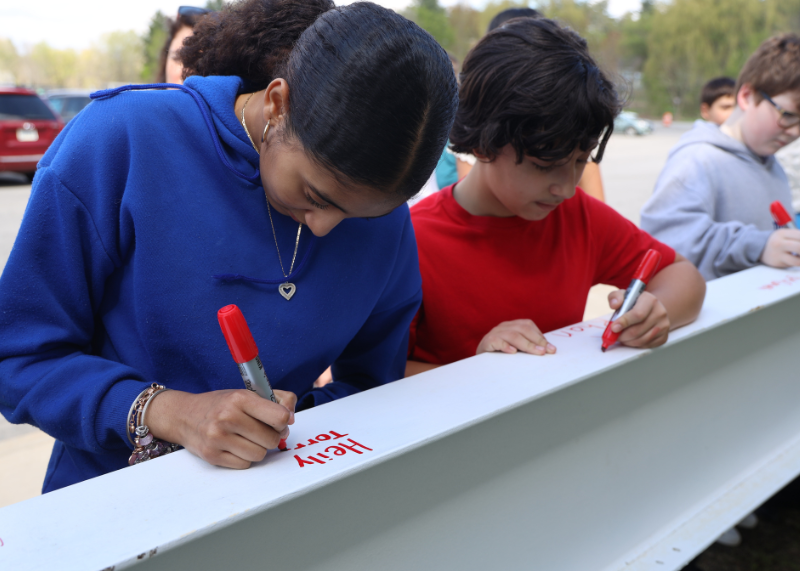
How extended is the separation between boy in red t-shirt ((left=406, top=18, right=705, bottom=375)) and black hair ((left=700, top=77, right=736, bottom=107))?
131 inches

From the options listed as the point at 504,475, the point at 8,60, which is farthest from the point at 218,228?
the point at 8,60

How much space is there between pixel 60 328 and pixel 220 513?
0.39 meters

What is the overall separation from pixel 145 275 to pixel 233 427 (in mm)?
307

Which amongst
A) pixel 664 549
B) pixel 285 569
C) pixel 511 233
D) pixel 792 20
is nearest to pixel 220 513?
pixel 285 569

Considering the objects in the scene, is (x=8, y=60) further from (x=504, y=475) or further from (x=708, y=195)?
(x=504, y=475)

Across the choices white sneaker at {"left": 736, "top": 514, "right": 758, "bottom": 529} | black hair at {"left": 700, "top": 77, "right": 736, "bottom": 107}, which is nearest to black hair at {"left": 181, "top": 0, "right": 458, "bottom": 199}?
white sneaker at {"left": 736, "top": 514, "right": 758, "bottom": 529}

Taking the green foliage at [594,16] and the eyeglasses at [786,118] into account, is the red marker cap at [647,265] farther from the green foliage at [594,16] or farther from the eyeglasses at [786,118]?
the green foliage at [594,16]

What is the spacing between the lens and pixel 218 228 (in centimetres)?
99

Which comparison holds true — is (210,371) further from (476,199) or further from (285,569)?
(476,199)

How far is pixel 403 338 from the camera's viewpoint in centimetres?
133

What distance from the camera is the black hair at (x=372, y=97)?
33.1 inches

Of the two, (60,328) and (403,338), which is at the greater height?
(60,328)

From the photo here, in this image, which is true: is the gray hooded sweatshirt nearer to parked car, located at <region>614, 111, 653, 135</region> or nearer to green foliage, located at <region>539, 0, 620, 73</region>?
parked car, located at <region>614, 111, 653, 135</region>

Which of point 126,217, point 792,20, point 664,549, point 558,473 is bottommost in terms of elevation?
point 664,549
